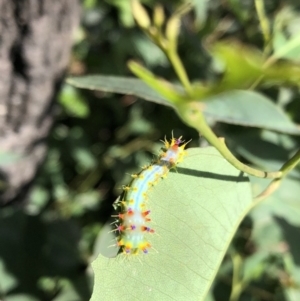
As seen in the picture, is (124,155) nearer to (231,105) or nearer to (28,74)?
(28,74)

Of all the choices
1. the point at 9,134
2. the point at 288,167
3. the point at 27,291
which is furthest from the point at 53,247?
the point at 288,167

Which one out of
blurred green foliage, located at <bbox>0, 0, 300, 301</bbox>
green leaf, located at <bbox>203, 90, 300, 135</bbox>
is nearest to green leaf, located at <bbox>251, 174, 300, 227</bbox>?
blurred green foliage, located at <bbox>0, 0, 300, 301</bbox>

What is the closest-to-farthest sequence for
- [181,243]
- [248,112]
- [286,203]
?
1. [181,243]
2. [248,112]
3. [286,203]

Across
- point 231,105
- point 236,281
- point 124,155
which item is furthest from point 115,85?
point 124,155

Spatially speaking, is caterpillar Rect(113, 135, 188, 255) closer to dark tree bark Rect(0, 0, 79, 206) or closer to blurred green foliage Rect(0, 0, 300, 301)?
blurred green foliage Rect(0, 0, 300, 301)

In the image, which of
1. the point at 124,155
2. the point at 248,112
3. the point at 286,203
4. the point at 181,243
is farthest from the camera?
the point at 124,155

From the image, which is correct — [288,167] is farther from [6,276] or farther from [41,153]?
[41,153]
